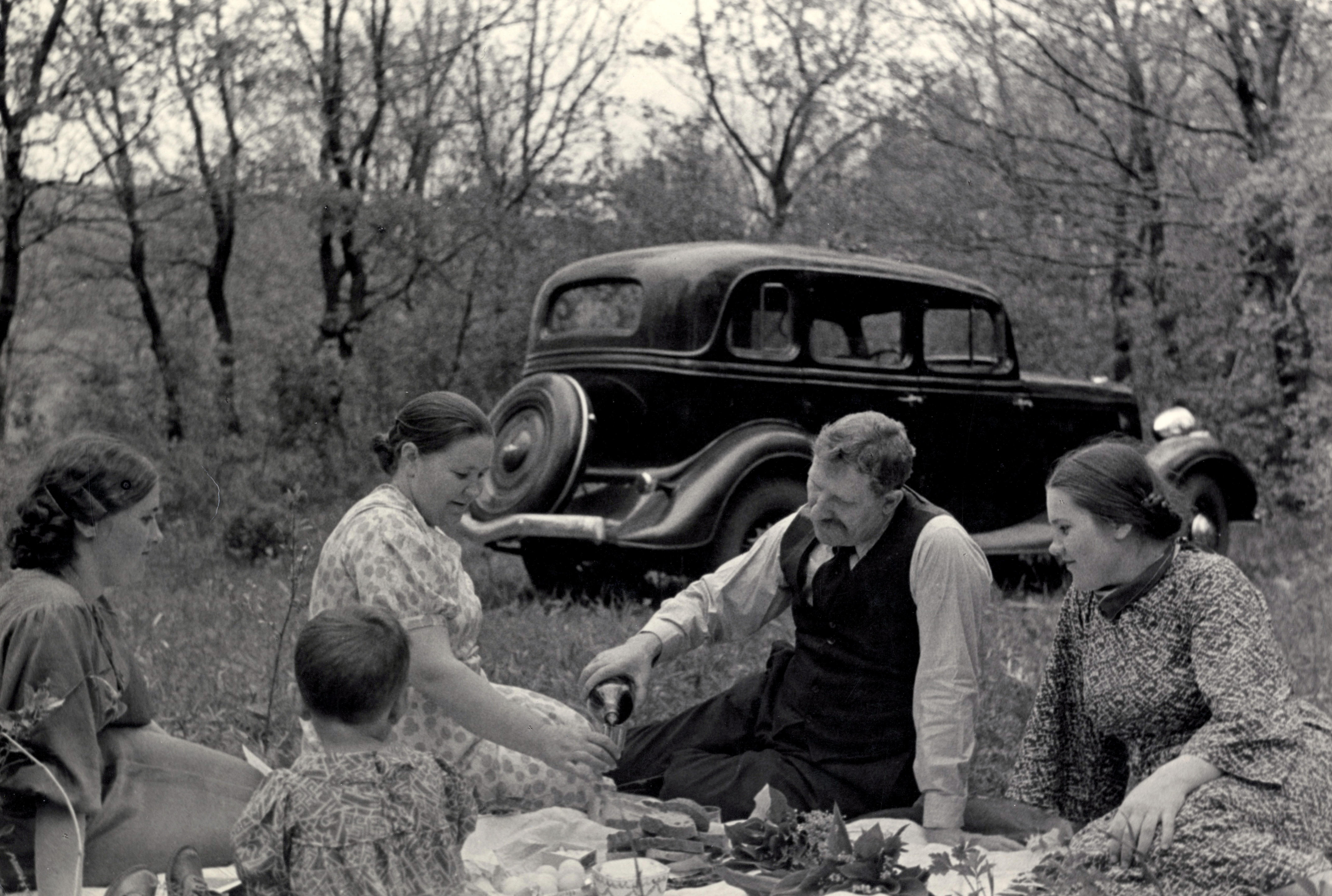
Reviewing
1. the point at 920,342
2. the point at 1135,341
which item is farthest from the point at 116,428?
the point at 1135,341

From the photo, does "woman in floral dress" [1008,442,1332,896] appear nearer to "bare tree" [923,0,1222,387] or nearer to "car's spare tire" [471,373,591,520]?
"car's spare tire" [471,373,591,520]

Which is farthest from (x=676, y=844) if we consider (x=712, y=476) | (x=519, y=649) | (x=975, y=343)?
(x=975, y=343)

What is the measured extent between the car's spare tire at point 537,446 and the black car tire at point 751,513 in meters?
0.80

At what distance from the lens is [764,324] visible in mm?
8086

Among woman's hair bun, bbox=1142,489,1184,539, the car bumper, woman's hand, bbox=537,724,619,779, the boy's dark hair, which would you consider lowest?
the car bumper

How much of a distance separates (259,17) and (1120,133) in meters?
8.49

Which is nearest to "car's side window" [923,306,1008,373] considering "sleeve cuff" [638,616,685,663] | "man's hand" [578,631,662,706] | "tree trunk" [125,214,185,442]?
"sleeve cuff" [638,616,685,663]

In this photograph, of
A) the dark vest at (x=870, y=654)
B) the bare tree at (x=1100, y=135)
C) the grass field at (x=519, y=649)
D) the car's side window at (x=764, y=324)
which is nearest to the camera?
the dark vest at (x=870, y=654)

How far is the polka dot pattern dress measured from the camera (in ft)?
11.5

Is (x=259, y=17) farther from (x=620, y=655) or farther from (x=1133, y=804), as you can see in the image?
(x=1133, y=804)

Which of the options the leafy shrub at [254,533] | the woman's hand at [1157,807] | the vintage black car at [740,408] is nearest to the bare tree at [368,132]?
the leafy shrub at [254,533]

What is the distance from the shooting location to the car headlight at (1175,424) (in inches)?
388

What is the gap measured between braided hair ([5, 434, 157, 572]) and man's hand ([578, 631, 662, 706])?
4.30 feet

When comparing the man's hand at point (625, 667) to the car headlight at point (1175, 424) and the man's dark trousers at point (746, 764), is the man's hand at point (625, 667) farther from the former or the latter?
the car headlight at point (1175, 424)
